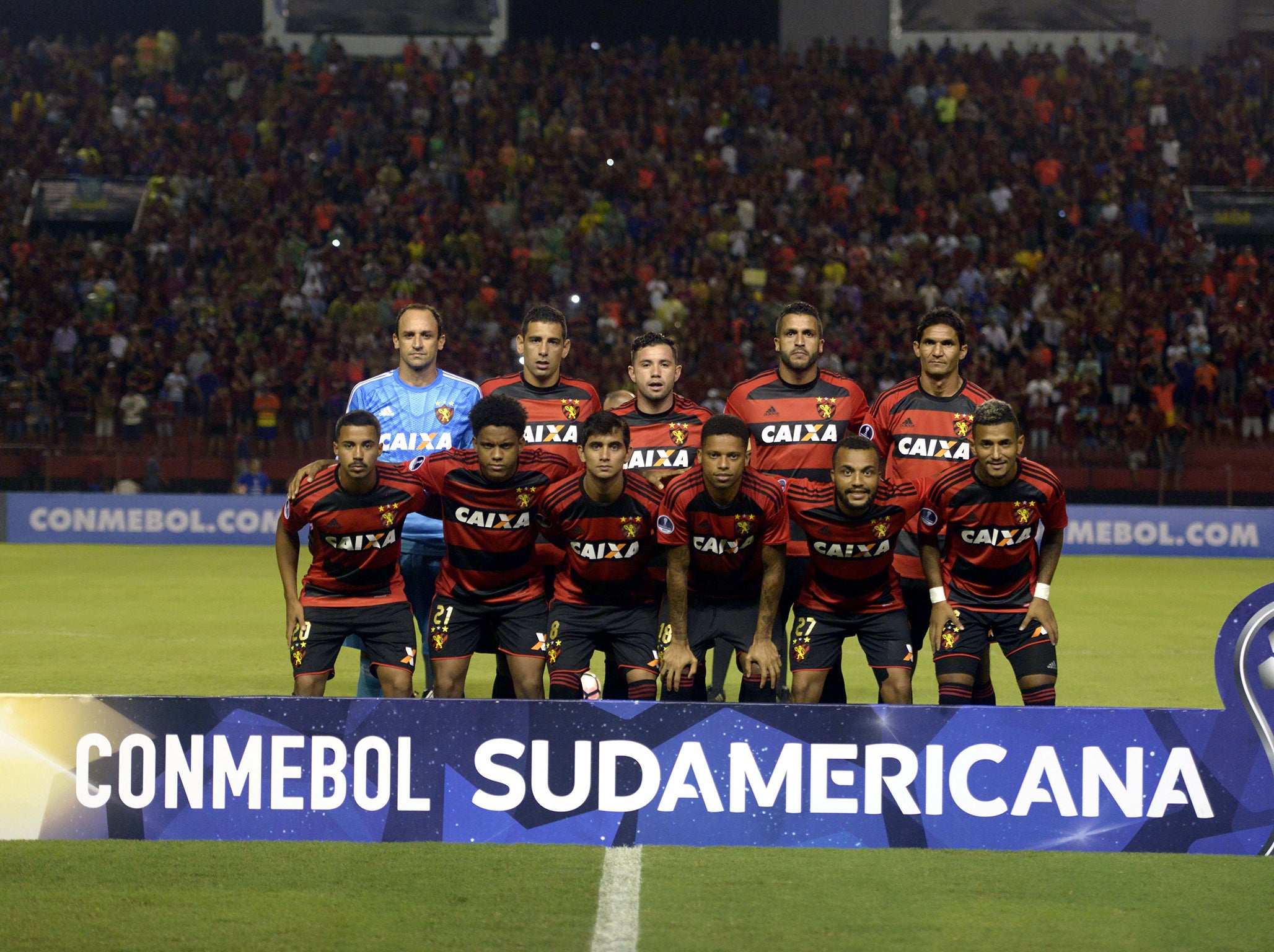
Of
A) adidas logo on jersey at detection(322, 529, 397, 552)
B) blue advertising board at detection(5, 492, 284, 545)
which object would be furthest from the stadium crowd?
adidas logo on jersey at detection(322, 529, 397, 552)

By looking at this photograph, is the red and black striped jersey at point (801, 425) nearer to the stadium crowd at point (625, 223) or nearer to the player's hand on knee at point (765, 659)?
the player's hand on knee at point (765, 659)

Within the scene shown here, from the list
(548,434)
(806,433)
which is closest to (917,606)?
(806,433)

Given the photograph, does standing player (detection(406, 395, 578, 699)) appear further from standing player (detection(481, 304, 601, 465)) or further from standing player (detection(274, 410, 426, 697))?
standing player (detection(481, 304, 601, 465))

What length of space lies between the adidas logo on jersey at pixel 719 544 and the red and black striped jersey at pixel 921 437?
868 millimetres

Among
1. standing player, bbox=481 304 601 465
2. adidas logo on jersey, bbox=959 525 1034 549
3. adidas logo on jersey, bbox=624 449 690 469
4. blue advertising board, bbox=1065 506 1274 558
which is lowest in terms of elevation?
blue advertising board, bbox=1065 506 1274 558

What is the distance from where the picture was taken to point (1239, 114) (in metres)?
28.0

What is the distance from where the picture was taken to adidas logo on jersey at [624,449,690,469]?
6551 mm

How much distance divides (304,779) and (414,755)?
1.30 feet

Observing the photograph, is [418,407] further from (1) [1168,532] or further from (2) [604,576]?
(1) [1168,532]

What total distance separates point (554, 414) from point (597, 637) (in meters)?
1.21

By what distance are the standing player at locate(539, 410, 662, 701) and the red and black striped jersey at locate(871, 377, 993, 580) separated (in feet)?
4.09

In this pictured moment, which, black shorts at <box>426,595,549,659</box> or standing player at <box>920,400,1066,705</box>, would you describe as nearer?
standing player at <box>920,400,1066,705</box>

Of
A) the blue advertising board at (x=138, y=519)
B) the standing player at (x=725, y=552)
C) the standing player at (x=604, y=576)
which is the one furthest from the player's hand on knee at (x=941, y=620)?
the blue advertising board at (x=138, y=519)

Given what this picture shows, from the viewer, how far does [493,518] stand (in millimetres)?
6117
